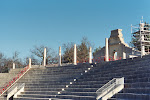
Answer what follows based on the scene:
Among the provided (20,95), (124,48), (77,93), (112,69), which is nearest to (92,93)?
(77,93)

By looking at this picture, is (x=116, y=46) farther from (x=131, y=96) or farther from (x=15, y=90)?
(x=131, y=96)

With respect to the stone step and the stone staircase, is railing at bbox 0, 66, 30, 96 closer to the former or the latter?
the stone staircase

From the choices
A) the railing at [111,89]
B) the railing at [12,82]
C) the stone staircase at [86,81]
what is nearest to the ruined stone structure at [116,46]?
the stone staircase at [86,81]

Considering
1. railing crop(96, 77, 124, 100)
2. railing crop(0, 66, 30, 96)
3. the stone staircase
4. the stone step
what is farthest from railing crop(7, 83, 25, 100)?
the stone step

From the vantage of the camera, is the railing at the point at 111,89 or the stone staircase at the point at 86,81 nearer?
the stone staircase at the point at 86,81

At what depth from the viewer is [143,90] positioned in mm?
12305

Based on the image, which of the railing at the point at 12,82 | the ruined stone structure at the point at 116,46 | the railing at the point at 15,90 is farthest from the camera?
the ruined stone structure at the point at 116,46

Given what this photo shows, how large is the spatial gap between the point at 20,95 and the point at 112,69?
7.87m

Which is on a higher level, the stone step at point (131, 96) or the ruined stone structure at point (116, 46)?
the ruined stone structure at point (116, 46)

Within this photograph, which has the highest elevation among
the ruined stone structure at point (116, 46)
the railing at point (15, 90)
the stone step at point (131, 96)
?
the ruined stone structure at point (116, 46)

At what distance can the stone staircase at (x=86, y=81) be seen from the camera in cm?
1323

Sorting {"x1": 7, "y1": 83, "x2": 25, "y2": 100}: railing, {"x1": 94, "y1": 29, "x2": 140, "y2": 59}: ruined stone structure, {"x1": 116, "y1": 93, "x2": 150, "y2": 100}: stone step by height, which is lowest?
{"x1": 7, "y1": 83, "x2": 25, "y2": 100}: railing

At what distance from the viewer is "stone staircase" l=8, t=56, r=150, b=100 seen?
13.2 m

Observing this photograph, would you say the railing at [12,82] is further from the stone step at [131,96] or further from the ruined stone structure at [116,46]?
the stone step at [131,96]
